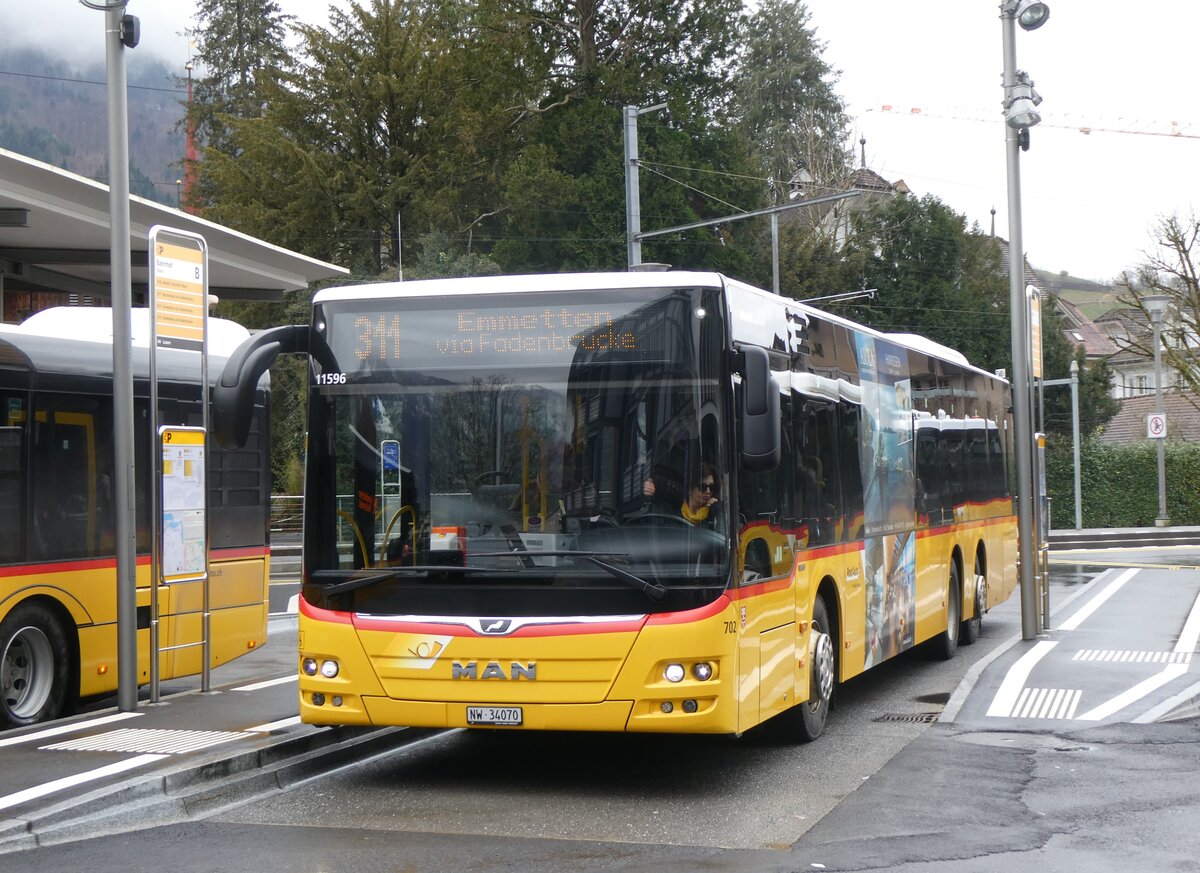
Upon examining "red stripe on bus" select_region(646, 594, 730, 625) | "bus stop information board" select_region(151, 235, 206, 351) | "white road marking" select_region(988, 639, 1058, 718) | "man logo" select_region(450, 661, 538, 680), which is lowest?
"white road marking" select_region(988, 639, 1058, 718)

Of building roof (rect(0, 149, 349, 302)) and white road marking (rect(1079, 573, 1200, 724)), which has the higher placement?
building roof (rect(0, 149, 349, 302))

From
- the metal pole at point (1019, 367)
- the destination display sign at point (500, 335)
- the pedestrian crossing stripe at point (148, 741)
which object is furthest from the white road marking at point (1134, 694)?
the pedestrian crossing stripe at point (148, 741)

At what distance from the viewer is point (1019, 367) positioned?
16.4 meters

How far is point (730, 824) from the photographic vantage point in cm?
789

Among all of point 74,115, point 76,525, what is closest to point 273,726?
point 76,525

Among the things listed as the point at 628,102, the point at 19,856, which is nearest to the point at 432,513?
the point at 19,856

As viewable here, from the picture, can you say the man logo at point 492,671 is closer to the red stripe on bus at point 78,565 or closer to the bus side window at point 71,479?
the red stripe on bus at point 78,565

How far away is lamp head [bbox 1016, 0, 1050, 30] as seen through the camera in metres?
15.8

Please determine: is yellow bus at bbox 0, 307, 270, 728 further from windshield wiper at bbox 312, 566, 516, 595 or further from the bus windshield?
windshield wiper at bbox 312, 566, 516, 595

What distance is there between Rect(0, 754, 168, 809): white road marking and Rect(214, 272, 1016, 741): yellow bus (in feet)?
3.19

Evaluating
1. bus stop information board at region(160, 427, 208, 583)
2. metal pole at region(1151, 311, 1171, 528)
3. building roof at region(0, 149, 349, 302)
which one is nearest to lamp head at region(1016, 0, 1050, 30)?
building roof at region(0, 149, 349, 302)

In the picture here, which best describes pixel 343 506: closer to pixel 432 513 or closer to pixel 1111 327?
pixel 432 513

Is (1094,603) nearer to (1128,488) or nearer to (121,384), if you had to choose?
(121,384)

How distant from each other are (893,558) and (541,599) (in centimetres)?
A: 530
